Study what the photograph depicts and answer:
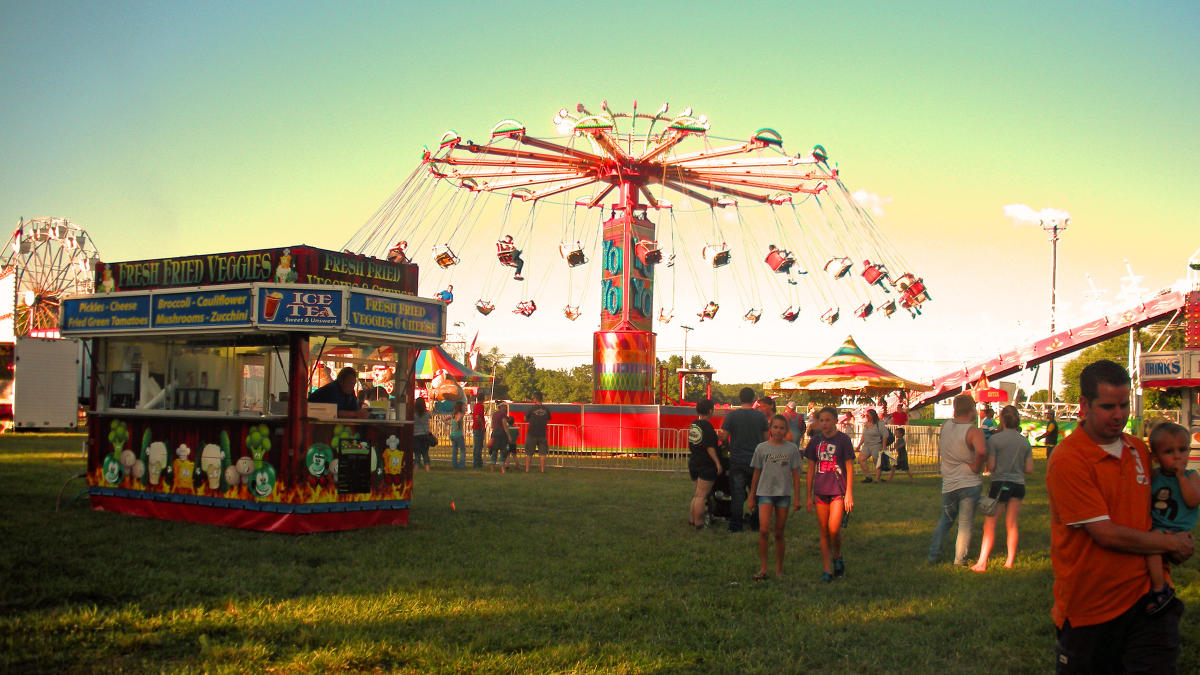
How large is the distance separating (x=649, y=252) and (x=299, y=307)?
18.4 m

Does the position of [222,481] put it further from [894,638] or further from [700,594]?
[894,638]

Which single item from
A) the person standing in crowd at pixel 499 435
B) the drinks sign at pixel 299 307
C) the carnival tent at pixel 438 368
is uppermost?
the carnival tent at pixel 438 368

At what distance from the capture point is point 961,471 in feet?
31.8

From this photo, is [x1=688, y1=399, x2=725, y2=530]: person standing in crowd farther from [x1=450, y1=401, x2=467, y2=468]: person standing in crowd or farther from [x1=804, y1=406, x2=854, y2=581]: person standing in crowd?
[x1=450, y1=401, x2=467, y2=468]: person standing in crowd

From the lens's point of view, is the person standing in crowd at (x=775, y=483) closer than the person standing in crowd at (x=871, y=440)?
Yes

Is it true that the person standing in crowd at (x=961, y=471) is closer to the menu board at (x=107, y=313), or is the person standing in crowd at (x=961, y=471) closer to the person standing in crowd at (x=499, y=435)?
the menu board at (x=107, y=313)

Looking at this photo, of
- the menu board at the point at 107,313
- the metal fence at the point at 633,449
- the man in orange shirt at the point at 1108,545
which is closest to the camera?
the man in orange shirt at the point at 1108,545

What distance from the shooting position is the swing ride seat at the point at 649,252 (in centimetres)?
2802

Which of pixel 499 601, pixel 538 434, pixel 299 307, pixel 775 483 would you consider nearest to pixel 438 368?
pixel 538 434

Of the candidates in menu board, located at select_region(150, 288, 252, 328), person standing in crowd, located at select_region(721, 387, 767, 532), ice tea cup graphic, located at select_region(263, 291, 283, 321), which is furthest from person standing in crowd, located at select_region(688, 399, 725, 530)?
menu board, located at select_region(150, 288, 252, 328)

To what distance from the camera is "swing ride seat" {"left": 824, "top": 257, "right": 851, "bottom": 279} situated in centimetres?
2591

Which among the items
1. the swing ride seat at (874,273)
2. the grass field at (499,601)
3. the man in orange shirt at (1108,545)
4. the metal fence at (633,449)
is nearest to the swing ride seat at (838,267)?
the swing ride seat at (874,273)

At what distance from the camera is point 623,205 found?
29328mm

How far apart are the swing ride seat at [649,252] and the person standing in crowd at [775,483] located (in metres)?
19.0
